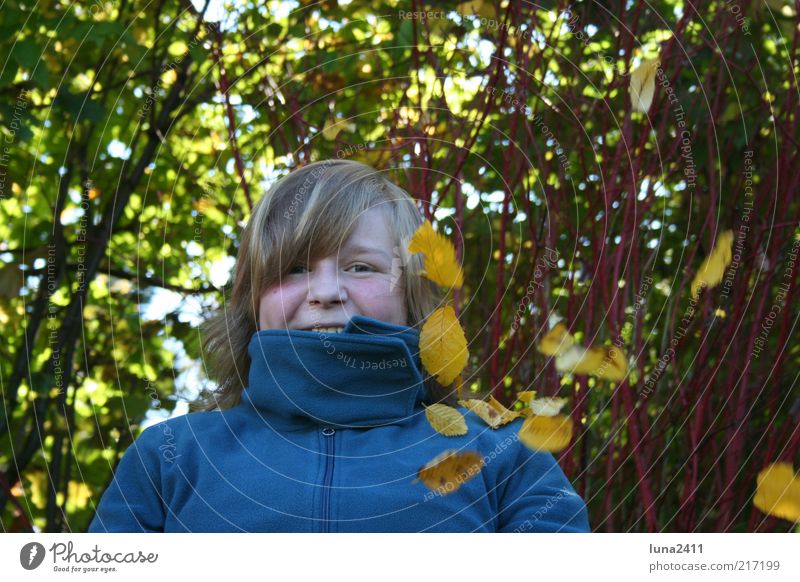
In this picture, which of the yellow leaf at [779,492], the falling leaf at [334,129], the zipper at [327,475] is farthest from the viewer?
the falling leaf at [334,129]

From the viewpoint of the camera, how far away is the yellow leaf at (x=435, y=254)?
3.73ft

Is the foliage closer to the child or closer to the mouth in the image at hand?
the child

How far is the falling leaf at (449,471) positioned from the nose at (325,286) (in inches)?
7.8

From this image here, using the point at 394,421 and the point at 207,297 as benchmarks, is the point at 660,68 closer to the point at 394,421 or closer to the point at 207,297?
the point at 394,421

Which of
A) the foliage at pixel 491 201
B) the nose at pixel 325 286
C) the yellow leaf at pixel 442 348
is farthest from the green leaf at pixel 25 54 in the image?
the yellow leaf at pixel 442 348

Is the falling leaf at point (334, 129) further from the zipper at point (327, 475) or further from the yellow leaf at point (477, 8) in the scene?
the zipper at point (327, 475)

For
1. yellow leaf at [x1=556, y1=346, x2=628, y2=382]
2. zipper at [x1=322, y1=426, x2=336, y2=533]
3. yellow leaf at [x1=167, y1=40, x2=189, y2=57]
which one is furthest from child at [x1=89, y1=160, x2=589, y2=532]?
yellow leaf at [x1=167, y1=40, x2=189, y2=57]

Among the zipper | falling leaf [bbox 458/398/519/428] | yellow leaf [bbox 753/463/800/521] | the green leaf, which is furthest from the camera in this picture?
the green leaf

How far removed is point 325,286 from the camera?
106cm

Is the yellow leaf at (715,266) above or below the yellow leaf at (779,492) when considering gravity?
above

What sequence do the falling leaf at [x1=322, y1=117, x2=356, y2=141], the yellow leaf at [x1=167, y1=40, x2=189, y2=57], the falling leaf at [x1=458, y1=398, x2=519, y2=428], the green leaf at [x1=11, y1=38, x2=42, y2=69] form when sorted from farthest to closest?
the yellow leaf at [x1=167, y1=40, x2=189, y2=57], the falling leaf at [x1=322, y1=117, x2=356, y2=141], the green leaf at [x1=11, y1=38, x2=42, y2=69], the falling leaf at [x1=458, y1=398, x2=519, y2=428]

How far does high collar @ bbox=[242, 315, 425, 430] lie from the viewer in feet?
3.37

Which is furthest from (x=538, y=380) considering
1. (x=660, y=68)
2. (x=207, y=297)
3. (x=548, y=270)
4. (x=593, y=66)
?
(x=207, y=297)

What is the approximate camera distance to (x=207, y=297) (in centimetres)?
171
